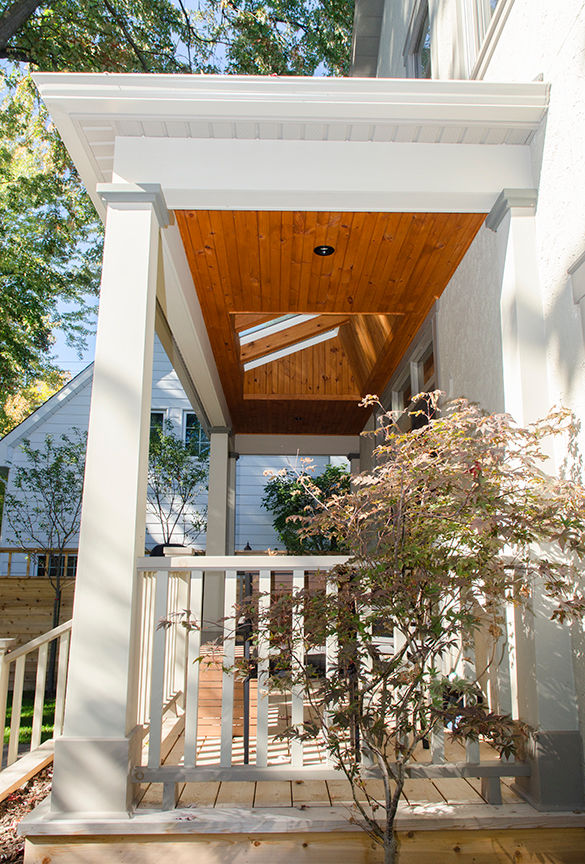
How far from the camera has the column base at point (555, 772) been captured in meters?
2.50

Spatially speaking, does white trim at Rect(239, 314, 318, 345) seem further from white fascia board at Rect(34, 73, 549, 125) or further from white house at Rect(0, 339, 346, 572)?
white house at Rect(0, 339, 346, 572)

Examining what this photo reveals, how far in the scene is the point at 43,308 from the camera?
9969mm

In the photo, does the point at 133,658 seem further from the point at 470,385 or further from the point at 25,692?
the point at 25,692

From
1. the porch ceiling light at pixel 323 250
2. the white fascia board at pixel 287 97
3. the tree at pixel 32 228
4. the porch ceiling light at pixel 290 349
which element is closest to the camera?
the white fascia board at pixel 287 97

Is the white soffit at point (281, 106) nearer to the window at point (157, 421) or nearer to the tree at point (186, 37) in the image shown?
the tree at point (186, 37)

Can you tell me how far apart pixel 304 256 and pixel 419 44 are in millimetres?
3132

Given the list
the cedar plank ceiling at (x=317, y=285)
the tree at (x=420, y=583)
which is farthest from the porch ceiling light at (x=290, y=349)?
the tree at (x=420, y=583)

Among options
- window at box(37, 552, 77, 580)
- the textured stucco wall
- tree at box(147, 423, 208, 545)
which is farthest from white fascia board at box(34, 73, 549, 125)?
tree at box(147, 423, 208, 545)

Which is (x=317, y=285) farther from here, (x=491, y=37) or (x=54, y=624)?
(x=54, y=624)

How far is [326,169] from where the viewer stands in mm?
3242

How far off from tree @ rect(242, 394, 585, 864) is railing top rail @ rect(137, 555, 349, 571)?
31 cm

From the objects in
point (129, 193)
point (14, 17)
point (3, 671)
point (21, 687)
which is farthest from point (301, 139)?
point (14, 17)

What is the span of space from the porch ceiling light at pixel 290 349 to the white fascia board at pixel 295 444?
6.50ft

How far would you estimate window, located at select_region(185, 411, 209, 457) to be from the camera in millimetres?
11045
